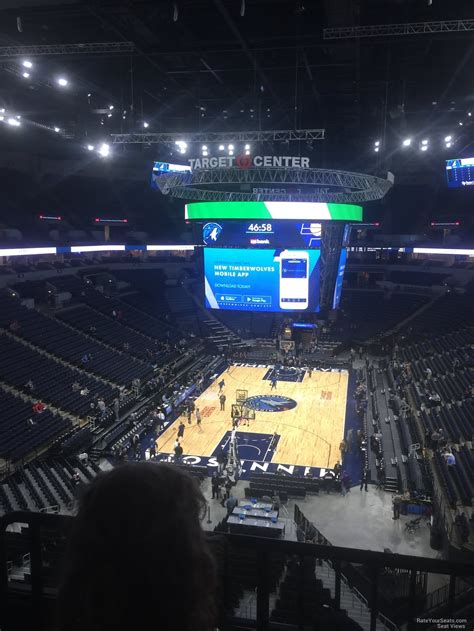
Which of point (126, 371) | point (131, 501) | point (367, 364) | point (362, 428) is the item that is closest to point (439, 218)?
point (367, 364)

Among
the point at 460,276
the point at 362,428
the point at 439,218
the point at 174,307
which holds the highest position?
the point at 439,218

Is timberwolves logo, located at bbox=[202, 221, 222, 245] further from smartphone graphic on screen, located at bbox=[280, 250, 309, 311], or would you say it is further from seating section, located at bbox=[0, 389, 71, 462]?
seating section, located at bbox=[0, 389, 71, 462]

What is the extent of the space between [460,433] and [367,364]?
1301cm

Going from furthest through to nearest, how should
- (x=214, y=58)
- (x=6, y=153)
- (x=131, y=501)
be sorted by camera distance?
1. (x=6, y=153)
2. (x=214, y=58)
3. (x=131, y=501)

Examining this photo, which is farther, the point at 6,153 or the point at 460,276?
the point at 460,276

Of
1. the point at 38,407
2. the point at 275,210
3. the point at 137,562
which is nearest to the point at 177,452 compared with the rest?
the point at 38,407

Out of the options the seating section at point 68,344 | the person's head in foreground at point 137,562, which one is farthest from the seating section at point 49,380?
the person's head in foreground at point 137,562

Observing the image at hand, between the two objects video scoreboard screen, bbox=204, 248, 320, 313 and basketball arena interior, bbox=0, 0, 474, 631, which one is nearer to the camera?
basketball arena interior, bbox=0, 0, 474, 631

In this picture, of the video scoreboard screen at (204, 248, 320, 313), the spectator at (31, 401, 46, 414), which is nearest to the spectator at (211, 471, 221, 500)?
the spectator at (31, 401, 46, 414)

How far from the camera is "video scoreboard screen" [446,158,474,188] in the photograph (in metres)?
26.2

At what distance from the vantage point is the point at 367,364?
1235 inches

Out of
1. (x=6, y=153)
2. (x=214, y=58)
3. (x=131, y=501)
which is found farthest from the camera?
(x=6, y=153)

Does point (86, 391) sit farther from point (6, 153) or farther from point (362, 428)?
point (6, 153)

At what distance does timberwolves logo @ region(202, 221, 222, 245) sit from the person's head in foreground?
75.9 feet
